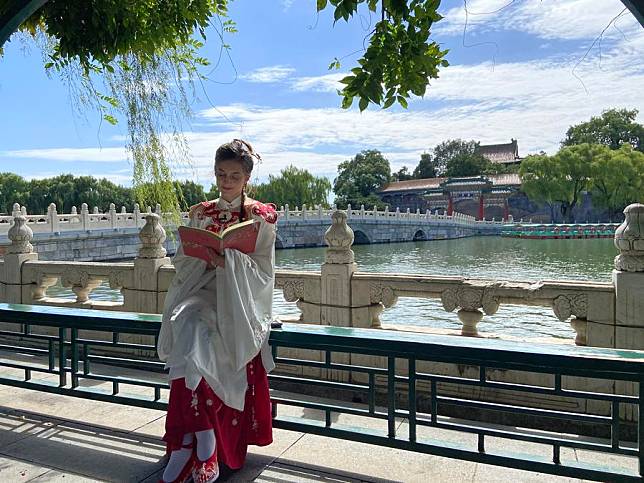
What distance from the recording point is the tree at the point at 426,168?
6644 centimetres

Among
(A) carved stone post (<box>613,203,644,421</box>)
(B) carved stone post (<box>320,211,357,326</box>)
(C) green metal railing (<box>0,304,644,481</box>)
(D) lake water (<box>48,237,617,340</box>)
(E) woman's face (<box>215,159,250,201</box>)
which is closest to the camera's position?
(C) green metal railing (<box>0,304,644,481</box>)

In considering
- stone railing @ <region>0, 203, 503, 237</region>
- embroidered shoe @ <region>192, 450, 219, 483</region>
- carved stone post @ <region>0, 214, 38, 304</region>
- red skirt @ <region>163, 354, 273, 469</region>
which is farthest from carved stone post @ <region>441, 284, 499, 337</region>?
stone railing @ <region>0, 203, 503, 237</region>

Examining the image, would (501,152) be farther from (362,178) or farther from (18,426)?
(18,426)

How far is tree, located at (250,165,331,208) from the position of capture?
42.0 meters

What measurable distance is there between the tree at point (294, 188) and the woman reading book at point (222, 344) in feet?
129

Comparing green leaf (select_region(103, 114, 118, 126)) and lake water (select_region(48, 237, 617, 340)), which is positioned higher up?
green leaf (select_region(103, 114, 118, 126))

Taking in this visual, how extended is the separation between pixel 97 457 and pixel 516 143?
68789 mm

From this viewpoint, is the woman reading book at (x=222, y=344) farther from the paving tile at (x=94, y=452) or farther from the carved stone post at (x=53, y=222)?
the carved stone post at (x=53, y=222)

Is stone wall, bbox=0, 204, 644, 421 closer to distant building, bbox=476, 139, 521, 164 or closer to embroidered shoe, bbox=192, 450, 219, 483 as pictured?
embroidered shoe, bbox=192, 450, 219, 483

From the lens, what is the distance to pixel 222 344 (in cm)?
200

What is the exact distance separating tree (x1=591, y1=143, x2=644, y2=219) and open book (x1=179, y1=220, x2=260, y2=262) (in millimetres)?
42585

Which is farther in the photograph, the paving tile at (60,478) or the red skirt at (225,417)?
the paving tile at (60,478)

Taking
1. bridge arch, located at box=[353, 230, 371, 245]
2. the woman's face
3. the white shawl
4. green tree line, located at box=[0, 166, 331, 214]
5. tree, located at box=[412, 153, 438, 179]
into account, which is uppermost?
tree, located at box=[412, 153, 438, 179]

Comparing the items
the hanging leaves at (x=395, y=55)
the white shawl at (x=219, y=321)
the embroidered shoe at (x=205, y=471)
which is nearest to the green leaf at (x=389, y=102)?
the hanging leaves at (x=395, y=55)
